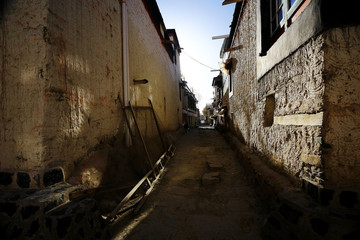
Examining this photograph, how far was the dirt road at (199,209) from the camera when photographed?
7.61ft

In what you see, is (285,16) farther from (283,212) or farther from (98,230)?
(98,230)

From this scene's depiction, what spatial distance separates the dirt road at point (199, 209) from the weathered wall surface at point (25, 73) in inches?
69.3

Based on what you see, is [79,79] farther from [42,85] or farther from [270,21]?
[270,21]

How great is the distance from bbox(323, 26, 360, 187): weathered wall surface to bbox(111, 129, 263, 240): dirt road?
56.0 inches

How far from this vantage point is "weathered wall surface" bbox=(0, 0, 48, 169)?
187 cm

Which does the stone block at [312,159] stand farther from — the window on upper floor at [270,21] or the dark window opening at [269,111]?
the window on upper floor at [270,21]

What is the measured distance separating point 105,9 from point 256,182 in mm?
5054

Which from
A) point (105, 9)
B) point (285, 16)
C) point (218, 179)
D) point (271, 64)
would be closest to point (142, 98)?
point (105, 9)

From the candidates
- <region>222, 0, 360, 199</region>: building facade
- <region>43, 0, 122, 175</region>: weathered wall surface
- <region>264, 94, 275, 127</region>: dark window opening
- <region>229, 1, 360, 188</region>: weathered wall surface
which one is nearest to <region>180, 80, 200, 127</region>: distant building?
<region>43, 0, 122, 175</region>: weathered wall surface

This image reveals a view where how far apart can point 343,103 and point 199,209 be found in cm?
269

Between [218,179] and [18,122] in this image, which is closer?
[18,122]

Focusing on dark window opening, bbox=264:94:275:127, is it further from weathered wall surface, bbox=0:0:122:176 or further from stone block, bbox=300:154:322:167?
weathered wall surface, bbox=0:0:122:176

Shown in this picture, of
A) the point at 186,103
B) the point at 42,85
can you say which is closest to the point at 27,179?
the point at 42,85

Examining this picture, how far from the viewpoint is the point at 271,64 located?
9.76ft
